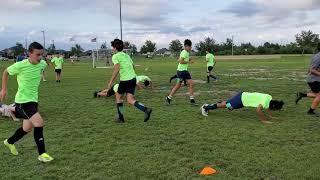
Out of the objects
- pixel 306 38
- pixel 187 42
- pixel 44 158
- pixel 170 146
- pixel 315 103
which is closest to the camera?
pixel 44 158

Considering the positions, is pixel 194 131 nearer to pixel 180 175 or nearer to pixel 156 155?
pixel 156 155

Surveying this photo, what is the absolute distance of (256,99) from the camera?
10.5 meters

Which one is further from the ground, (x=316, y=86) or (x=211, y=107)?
(x=316, y=86)

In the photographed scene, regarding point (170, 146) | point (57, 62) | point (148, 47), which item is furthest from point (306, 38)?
point (170, 146)

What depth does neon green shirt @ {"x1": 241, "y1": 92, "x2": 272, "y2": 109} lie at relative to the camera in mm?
10352

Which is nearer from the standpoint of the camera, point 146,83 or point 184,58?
point 184,58

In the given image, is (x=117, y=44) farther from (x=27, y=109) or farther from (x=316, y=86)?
(x=316, y=86)

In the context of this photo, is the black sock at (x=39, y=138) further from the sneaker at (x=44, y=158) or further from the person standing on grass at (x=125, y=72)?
the person standing on grass at (x=125, y=72)

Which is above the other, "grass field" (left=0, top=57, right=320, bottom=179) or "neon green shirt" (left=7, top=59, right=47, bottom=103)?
"neon green shirt" (left=7, top=59, right=47, bottom=103)

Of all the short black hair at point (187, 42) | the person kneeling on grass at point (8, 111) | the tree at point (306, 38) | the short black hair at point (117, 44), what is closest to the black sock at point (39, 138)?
the short black hair at point (117, 44)

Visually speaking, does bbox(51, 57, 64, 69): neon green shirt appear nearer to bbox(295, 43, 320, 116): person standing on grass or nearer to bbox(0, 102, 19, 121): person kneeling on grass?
bbox(0, 102, 19, 121): person kneeling on grass

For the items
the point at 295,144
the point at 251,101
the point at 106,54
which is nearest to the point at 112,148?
the point at 295,144

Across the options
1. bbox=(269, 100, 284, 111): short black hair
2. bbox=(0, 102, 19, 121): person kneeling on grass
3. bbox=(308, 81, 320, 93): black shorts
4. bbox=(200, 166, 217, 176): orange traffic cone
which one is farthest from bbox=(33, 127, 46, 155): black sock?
bbox=(308, 81, 320, 93): black shorts

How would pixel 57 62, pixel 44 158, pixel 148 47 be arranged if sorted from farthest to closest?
pixel 148 47, pixel 57 62, pixel 44 158
